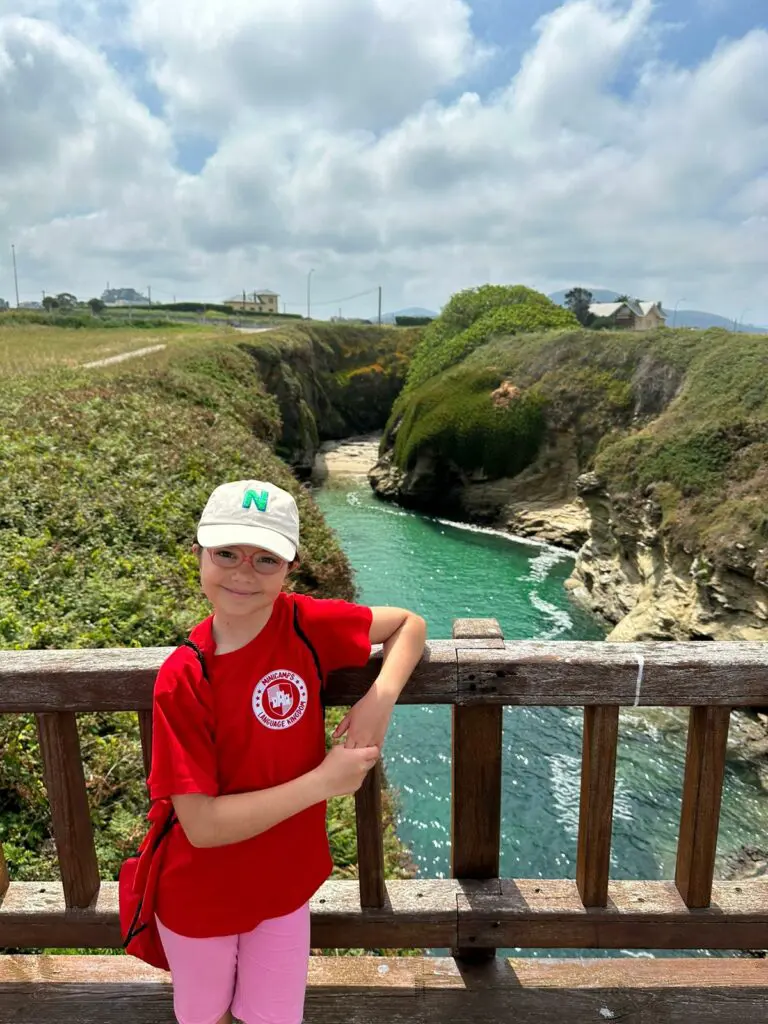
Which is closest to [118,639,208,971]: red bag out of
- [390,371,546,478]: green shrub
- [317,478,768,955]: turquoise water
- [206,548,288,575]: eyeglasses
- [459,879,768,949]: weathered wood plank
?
[206,548,288,575]: eyeglasses

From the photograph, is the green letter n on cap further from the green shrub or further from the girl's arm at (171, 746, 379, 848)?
the green shrub

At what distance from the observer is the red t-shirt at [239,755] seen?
2023mm

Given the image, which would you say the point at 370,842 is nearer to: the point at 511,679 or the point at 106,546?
the point at 511,679

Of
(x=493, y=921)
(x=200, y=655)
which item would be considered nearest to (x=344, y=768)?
(x=200, y=655)

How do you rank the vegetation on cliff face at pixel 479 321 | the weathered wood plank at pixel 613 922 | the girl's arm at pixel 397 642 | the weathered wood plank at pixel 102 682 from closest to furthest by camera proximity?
the girl's arm at pixel 397 642
the weathered wood plank at pixel 102 682
the weathered wood plank at pixel 613 922
the vegetation on cliff face at pixel 479 321

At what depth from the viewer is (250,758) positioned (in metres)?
2.11

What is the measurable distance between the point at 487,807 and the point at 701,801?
848 mm

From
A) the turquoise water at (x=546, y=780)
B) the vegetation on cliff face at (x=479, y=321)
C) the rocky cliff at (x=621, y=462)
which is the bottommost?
the turquoise water at (x=546, y=780)

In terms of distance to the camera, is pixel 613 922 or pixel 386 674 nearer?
pixel 386 674

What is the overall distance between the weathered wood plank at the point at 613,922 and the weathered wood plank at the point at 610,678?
93cm

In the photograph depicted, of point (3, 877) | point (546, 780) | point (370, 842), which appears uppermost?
point (370, 842)

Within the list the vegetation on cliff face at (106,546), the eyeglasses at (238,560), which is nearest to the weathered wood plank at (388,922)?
the eyeglasses at (238,560)

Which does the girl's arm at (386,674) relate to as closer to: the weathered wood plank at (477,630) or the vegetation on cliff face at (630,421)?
the weathered wood plank at (477,630)

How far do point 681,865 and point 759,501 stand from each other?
1837cm
